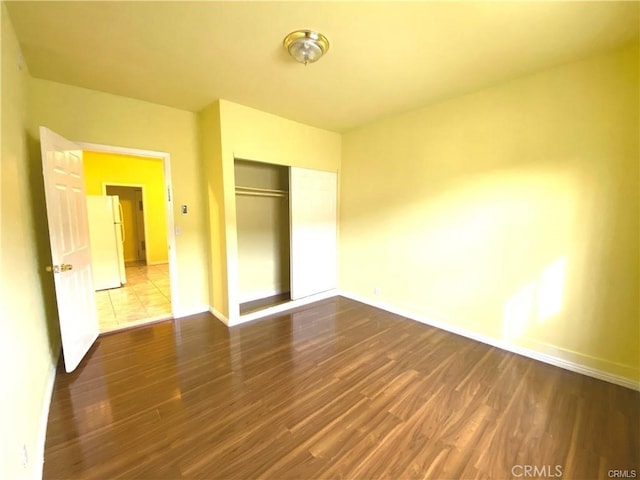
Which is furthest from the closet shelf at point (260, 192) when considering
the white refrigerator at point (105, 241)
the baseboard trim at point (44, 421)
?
the white refrigerator at point (105, 241)

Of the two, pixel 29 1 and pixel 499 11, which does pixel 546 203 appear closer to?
pixel 499 11

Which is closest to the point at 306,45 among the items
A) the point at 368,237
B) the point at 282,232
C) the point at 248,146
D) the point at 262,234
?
the point at 248,146

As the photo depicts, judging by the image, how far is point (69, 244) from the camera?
2363 mm

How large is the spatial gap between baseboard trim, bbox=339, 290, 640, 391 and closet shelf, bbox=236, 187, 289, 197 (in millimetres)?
2142

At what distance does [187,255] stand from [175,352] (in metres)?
1.23

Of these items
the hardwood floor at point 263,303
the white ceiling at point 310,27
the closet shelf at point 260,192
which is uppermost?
the white ceiling at point 310,27

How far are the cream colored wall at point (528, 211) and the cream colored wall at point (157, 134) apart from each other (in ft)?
8.05

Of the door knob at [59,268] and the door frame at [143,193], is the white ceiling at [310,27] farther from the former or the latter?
the door frame at [143,193]

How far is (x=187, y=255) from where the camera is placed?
338 cm

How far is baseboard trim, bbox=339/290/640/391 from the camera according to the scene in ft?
6.94

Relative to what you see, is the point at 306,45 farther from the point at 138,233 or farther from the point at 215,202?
the point at 138,233

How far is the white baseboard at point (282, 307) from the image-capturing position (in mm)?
3263

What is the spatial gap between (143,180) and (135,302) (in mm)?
3945

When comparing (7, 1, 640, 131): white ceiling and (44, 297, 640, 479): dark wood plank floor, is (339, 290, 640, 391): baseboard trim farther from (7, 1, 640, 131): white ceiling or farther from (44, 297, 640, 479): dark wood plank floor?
(7, 1, 640, 131): white ceiling
